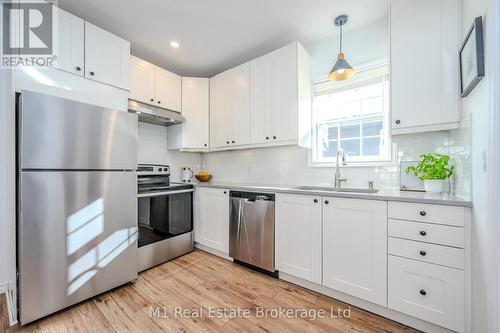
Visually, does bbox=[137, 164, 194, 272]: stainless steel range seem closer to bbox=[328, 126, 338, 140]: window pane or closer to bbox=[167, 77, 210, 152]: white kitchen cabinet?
bbox=[167, 77, 210, 152]: white kitchen cabinet

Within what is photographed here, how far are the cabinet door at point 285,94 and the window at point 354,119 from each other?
42 centimetres

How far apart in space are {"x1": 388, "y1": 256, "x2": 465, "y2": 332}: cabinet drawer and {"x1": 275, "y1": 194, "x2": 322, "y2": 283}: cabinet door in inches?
22.4

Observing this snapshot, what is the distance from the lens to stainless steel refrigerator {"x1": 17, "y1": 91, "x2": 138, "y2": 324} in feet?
4.82

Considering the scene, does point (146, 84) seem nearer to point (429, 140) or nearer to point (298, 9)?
point (298, 9)

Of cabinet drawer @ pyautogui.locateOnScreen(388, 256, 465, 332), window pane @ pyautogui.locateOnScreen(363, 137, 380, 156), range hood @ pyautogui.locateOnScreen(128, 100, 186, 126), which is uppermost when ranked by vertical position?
range hood @ pyautogui.locateOnScreen(128, 100, 186, 126)

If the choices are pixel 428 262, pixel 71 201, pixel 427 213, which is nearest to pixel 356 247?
pixel 428 262

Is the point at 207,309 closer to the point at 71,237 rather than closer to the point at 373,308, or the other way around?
the point at 71,237

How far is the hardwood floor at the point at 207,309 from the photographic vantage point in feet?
4.92

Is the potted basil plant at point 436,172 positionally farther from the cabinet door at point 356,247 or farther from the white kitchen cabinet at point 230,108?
the white kitchen cabinet at point 230,108

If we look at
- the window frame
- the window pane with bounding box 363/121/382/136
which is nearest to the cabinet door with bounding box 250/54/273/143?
the window frame

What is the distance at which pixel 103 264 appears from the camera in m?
1.83

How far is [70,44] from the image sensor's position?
1.82m

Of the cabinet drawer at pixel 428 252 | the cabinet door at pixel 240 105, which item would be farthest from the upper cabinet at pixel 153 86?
the cabinet drawer at pixel 428 252

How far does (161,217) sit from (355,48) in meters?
2.96
